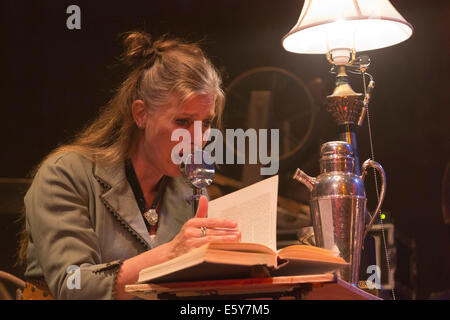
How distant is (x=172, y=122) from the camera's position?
1560mm

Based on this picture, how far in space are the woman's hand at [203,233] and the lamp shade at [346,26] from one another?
683mm

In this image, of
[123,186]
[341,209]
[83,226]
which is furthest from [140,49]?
[341,209]

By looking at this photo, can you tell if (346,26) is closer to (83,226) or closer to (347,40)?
(347,40)

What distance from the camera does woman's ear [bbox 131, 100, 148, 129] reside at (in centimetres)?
165

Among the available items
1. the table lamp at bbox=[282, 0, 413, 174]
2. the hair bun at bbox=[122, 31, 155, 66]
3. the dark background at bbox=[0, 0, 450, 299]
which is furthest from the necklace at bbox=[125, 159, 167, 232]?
the dark background at bbox=[0, 0, 450, 299]

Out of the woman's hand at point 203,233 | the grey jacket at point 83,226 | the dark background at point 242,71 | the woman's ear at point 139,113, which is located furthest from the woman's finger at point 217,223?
the dark background at point 242,71

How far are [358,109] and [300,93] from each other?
1505 millimetres

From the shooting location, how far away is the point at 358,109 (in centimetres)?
157

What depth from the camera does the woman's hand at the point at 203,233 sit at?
1028 mm

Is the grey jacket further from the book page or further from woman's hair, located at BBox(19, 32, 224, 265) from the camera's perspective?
the book page

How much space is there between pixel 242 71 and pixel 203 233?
6.49 feet
